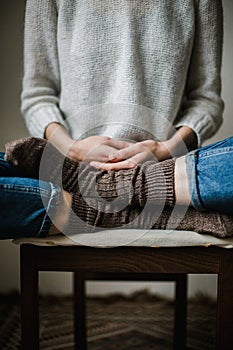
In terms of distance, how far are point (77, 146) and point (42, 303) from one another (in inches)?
30.5

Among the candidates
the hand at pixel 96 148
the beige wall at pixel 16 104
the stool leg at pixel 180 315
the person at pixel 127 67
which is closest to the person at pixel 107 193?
the hand at pixel 96 148

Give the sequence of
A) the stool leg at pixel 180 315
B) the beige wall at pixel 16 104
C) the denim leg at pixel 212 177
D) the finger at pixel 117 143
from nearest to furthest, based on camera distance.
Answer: the denim leg at pixel 212 177, the finger at pixel 117 143, the stool leg at pixel 180 315, the beige wall at pixel 16 104

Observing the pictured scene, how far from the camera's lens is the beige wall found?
4.97 ft

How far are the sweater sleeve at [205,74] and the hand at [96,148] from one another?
0.19 meters

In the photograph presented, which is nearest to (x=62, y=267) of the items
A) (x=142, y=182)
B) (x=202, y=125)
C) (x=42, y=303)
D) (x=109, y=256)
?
(x=109, y=256)

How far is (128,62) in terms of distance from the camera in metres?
1.01

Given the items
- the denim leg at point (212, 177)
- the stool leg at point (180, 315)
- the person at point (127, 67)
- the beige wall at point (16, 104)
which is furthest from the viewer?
the beige wall at point (16, 104)

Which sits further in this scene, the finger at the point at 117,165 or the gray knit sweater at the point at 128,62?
the gray knit sweater at the point at 128,62

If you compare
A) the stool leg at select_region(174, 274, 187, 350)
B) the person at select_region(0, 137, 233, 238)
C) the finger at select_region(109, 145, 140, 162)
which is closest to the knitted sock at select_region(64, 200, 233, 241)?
the person at select_region(0, 137, 233, 238)

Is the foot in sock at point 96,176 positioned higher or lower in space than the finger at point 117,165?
lower

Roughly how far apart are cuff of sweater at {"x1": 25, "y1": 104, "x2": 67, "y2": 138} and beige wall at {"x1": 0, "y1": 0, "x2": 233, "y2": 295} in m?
0.49

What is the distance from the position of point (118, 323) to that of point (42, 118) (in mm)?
617

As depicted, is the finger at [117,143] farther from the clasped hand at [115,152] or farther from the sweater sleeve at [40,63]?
the sweater sleeve at [40,63]

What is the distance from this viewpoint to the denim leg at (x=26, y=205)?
0.70 m
